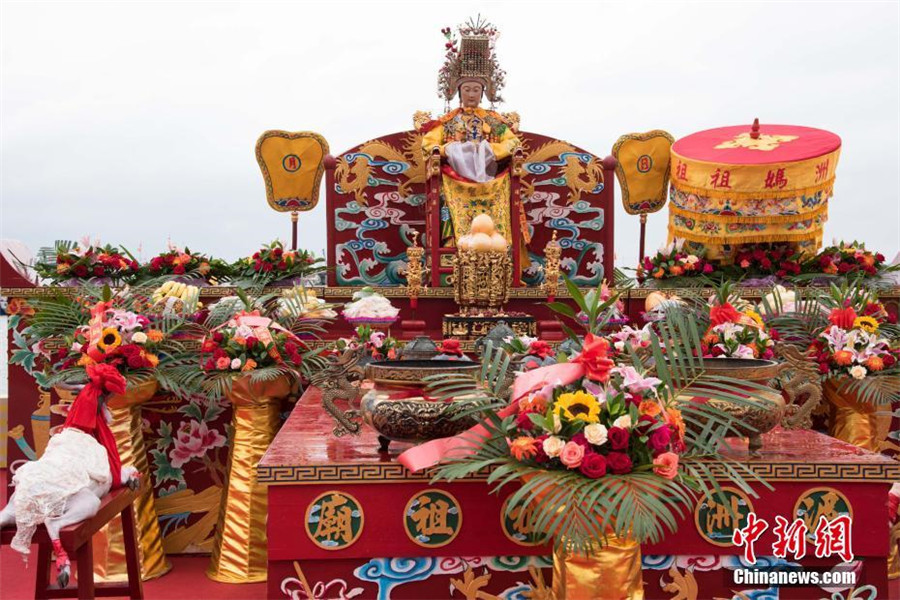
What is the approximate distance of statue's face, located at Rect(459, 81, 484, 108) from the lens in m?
7.40

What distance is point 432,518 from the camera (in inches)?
108

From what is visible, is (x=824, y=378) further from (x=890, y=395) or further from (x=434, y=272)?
(x=434, y=272)

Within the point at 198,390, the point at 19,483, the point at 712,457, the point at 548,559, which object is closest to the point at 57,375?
the point at 198,390

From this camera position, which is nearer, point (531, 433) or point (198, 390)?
point (531, 433)

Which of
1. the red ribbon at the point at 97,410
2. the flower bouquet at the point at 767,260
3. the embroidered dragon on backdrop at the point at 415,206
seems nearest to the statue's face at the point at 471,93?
the embroidered dragon on backdrop at the point at 415,206

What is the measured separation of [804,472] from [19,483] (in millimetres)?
2418

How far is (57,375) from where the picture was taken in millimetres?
4387

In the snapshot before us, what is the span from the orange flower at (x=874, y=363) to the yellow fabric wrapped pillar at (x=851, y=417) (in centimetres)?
17

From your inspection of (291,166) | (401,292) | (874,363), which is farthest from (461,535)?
(291,166)

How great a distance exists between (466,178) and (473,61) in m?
1.02

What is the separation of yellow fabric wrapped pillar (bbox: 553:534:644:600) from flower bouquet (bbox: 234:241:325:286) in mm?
4349

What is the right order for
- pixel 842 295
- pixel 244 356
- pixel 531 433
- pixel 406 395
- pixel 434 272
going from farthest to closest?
1. pixel 434 272
2. pixel 842 295
3. pixel 244 356
4. pixel 406 395
5. pixel 531 433

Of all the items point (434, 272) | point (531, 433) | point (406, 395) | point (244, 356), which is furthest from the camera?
point (434, 272)

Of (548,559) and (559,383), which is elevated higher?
(559,383)
